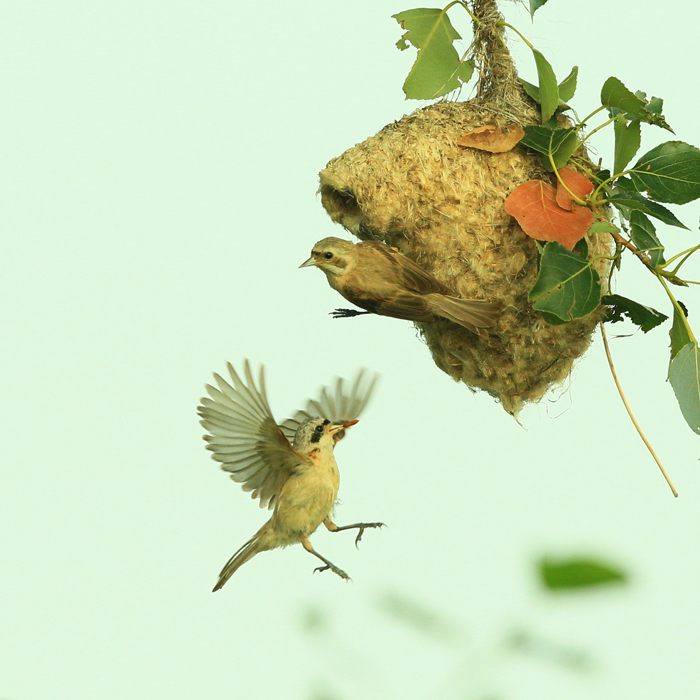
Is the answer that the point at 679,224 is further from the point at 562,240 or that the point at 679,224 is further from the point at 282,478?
the point at 282,478

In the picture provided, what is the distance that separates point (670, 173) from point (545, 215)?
13.4 inches

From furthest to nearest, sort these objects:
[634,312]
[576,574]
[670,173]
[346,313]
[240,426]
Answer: [346,313], [634,312], [670,173], [240,426], [576,574]

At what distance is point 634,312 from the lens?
2.38 meters

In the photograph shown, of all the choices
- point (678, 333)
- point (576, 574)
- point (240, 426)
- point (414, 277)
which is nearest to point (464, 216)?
point (414, 277)

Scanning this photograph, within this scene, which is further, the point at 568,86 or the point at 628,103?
the point at 568,86

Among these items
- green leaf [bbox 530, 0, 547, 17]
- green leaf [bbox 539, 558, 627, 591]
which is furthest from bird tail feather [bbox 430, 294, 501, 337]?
green leaf [bbox 539, 558, 627, 591]

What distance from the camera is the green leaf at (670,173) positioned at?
226 centimetres

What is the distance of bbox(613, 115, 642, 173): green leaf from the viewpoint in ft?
7.50

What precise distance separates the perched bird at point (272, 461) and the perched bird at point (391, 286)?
1.15 feet

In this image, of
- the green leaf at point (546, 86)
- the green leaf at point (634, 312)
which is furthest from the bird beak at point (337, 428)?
the green leaf at point (546, 86)

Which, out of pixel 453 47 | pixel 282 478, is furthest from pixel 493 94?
pixel 282 478

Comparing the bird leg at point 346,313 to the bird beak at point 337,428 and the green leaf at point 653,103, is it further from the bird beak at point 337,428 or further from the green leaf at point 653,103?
the green leaf at point 653,103

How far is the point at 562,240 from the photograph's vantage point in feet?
7.39

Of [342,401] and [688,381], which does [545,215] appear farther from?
[342,401]
